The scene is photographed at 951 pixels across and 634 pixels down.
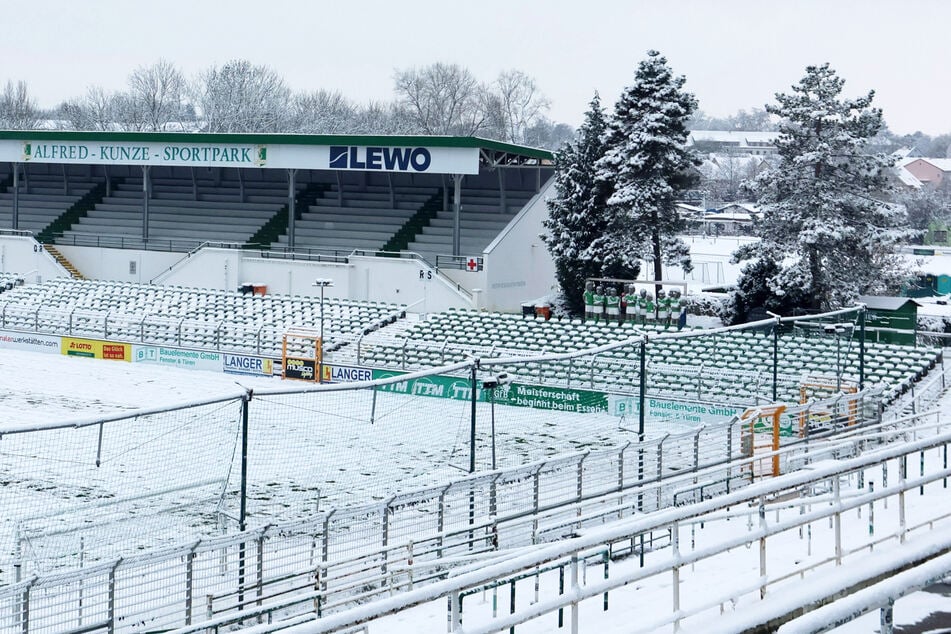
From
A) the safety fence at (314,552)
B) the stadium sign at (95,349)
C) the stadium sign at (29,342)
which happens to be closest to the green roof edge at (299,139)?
the stadium sign at (29,342)

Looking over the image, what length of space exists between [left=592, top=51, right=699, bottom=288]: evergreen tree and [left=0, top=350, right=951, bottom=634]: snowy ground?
524 inches

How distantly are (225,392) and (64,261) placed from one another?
19.3m

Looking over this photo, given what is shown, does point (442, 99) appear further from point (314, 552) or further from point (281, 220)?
point (314, 552)

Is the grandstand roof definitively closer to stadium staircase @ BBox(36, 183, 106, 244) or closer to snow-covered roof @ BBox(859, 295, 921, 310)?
stadium staircase @ BBox(36, 183, 106, 244)

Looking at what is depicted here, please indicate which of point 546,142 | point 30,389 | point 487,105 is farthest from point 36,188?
point 546,142

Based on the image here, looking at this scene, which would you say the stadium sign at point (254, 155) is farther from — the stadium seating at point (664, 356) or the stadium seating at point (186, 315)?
the stadium seating at point (664, 356)

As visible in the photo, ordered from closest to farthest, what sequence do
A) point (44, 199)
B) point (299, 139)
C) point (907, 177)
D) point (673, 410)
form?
point (673, 410), point (299, 139), point (44, 199), point (907, 177)

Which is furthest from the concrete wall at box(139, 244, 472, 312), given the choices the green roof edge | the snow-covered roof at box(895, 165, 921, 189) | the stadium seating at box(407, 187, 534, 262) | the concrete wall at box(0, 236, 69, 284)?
the snow-covered roof at box(895, 165, 921, 189)

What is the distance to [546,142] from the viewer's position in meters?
150

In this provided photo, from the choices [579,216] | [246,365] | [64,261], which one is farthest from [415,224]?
[64,261]

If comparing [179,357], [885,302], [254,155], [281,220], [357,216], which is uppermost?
[254,155]

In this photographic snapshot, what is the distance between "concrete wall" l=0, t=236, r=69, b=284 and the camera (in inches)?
1873

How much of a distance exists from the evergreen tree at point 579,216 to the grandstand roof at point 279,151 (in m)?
2.85

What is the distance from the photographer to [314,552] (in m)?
14.2
